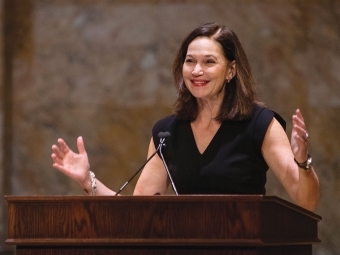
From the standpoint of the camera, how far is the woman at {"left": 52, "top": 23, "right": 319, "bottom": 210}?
10.2ft

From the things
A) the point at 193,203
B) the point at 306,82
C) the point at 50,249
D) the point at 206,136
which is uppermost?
the point at 306,82

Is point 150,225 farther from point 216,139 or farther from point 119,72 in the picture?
point 119,72

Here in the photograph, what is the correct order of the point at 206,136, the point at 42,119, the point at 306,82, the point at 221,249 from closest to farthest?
1. the point at 221,249
2. the point at 206,136
3. the point at 306,82
4. the point at 42,119

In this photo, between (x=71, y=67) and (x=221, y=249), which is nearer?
(x=221, y=249)

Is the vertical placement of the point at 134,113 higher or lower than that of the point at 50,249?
higher

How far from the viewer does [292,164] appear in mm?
3102

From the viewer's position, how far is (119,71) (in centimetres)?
537

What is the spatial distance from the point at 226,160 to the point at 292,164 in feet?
0.89

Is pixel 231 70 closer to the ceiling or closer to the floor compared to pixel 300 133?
closer to the ceiling

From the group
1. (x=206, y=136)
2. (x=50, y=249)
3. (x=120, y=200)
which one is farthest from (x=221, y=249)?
(x=206, y=136)

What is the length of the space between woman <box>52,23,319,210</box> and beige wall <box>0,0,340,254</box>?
5.89ft

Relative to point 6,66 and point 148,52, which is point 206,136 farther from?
point 6,66

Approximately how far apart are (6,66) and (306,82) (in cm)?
210

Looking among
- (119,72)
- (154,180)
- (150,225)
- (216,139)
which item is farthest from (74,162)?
(119,72)
